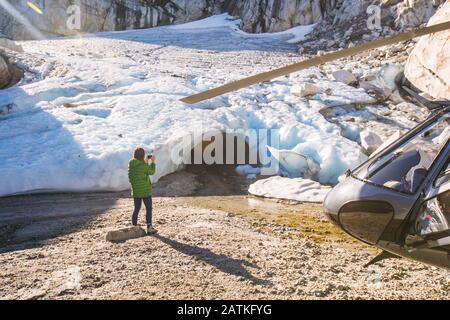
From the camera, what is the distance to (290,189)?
9516 mm

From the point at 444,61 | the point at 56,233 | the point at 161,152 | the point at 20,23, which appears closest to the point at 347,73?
the point at 444,61

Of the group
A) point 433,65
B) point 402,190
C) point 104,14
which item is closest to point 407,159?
point 402,190

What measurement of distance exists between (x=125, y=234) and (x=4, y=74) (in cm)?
1253

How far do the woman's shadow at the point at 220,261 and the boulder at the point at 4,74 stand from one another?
12675 millimetres

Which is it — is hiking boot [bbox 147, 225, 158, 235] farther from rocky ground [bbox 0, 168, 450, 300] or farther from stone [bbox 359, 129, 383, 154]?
stone [bbox 359, 129, 383, 154]

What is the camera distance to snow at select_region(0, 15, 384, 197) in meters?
9.71

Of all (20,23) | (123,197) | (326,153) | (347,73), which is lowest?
(123,197)

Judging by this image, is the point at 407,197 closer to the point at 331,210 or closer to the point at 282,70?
the point at 331,210

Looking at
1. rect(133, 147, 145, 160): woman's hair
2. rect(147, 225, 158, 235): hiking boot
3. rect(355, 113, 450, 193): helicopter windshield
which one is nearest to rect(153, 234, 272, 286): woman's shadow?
rect(147, 225, 158, 235): hiking boot

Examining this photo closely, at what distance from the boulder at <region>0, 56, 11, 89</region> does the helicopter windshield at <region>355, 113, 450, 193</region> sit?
1479 centimetres

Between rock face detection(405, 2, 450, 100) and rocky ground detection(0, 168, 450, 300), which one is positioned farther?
rock face detection(405, 2, 450, 100)
